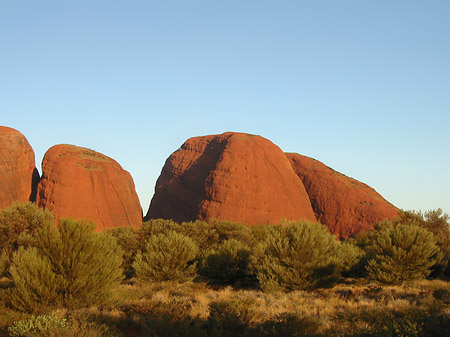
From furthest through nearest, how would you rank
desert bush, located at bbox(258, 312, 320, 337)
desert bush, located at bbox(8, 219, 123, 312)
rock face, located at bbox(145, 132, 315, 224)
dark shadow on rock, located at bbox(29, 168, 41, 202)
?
rock face, located at bbox(145, 132, 315, 224), dark shadow on rock, located at bbox(29, 168, 41, 202), desert bush, located at bbox(8, 219, 123, 312), desert bush, located at bbox(258, 312, 320, 337)

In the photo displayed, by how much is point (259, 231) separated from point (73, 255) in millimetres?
25860

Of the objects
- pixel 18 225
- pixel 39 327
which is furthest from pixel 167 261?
pixel 18 225

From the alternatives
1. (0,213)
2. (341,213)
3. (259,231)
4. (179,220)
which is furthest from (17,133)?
(341,213)

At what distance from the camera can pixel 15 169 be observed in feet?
153

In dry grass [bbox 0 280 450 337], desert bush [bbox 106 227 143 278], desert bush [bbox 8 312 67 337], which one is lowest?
desert bush [bbox 106 227 143 278]

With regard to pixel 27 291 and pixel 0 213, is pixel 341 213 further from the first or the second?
pixel 27 291

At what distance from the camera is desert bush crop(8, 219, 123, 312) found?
977 cm

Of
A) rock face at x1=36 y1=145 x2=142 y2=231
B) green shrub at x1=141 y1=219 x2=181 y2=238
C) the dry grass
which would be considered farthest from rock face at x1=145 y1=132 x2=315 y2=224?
the dry grass

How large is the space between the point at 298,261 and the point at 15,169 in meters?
42.2

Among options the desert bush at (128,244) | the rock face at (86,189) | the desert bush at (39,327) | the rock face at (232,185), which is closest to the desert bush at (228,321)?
the desert bush at (39,327)

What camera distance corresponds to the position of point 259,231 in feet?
115

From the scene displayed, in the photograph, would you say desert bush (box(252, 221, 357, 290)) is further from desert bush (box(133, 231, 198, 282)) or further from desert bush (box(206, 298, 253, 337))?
desert bush (box(206, 298, 253, 337))

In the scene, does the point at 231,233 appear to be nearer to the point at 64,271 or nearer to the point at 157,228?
the point at 157,228

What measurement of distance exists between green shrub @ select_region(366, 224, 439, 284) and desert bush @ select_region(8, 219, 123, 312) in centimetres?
1051
